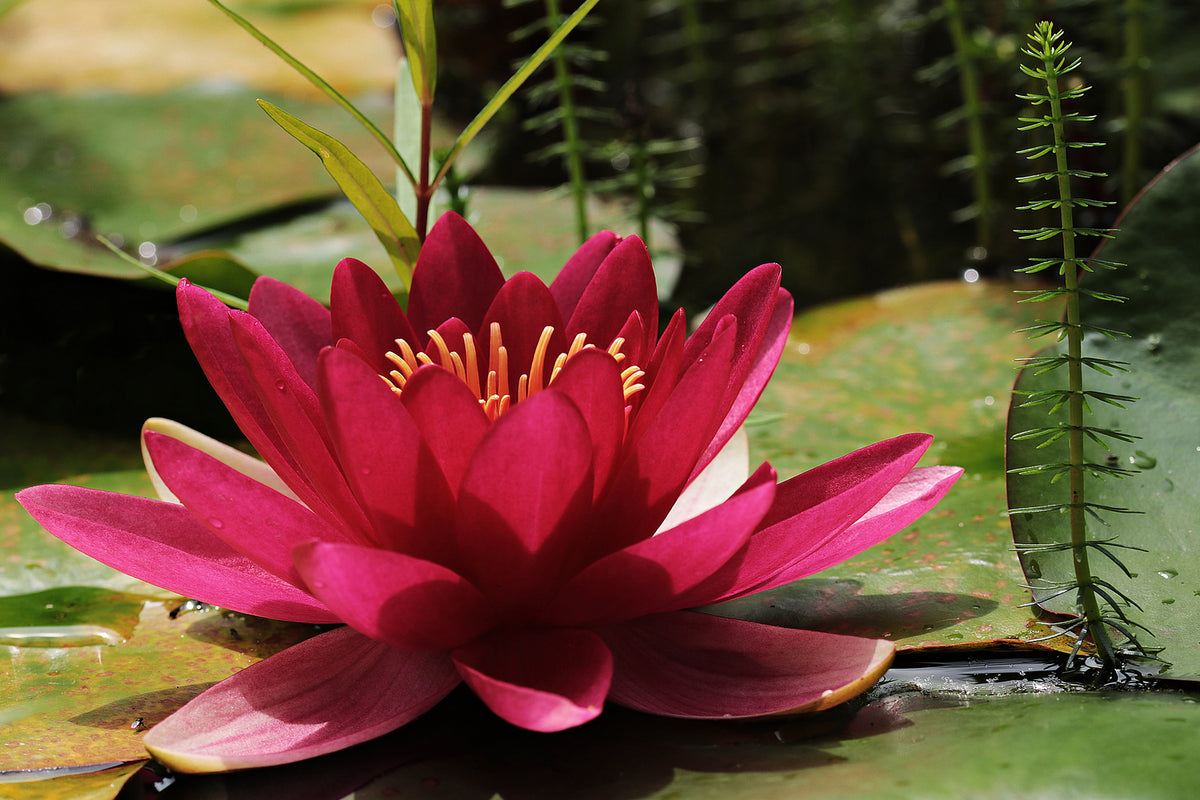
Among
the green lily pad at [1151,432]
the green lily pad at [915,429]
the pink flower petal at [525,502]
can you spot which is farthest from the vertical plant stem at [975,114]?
the pink flower petal at [525,502]

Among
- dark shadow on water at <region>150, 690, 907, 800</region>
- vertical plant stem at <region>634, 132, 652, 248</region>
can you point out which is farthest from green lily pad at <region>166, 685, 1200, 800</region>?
vertical plant stem at <region>634, 132, 652, 248</region>

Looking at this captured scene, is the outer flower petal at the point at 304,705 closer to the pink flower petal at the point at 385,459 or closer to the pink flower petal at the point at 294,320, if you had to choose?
the pink flower petal at the point at 385,459

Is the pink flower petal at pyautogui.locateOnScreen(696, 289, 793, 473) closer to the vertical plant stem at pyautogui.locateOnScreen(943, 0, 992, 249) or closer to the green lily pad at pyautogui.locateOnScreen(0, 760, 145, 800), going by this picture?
the green lily pad at pyautogui.locateOnScreen(0, 760, 145, 800)

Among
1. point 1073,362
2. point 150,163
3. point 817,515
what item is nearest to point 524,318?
point 817,515

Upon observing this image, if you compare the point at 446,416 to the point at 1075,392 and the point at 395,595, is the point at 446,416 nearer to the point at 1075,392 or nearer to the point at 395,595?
the point at 395,595

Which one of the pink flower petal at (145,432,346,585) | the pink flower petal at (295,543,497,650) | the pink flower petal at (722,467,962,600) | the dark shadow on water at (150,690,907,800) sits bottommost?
the dark shadow on water at (150,690,907,800)

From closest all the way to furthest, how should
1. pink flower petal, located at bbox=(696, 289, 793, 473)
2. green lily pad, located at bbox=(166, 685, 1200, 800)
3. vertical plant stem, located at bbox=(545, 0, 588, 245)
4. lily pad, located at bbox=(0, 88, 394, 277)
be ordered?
green lily pad, located at bbox=(166, 685, 1200, 800) → pink flower petal, located at bbox=(696, 289, 793, 473) → vertical plant stem, located at bbox=(545, 0, 588, 245) → lily pad, located at bbox=(0, 88, 394, 277)
